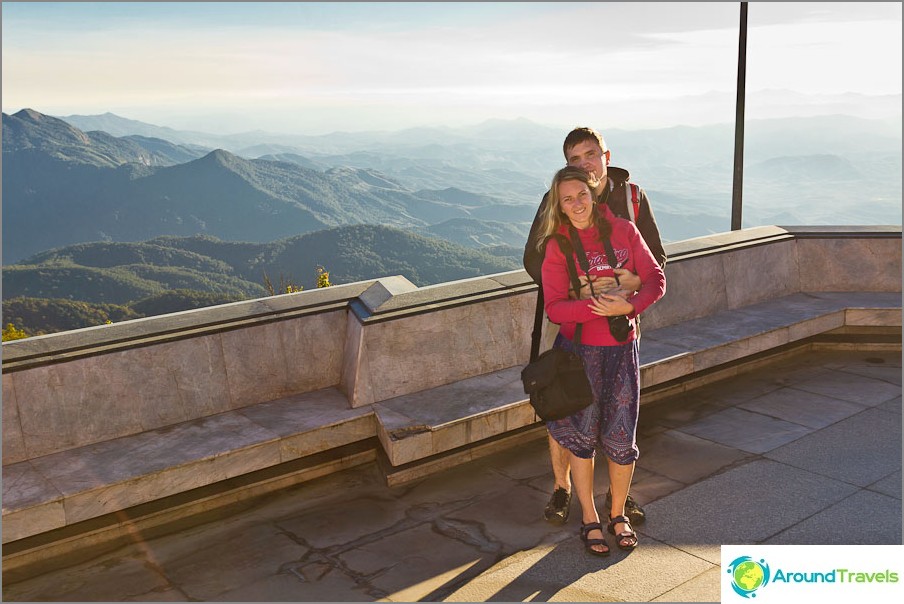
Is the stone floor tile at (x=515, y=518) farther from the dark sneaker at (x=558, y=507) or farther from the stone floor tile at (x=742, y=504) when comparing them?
the stone floor tile at (x=742, y=504)

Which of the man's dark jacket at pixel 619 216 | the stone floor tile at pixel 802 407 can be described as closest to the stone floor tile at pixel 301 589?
the man's dark jacket at pixel 619 216

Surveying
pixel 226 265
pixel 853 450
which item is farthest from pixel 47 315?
pixel 853 450

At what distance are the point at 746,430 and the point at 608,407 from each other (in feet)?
6.61

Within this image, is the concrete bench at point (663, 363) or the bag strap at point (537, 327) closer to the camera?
the bag strap at point (537, 327)

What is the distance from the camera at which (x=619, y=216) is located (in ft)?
12.0

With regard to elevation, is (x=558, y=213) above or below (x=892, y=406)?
above

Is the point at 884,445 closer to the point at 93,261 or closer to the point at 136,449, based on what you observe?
the point at 136,449

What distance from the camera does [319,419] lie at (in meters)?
4.55

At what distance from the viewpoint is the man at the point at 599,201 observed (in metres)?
3.56

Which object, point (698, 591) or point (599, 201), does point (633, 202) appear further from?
point (698, 591)

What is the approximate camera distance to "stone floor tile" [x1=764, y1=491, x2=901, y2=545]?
12.5 feet

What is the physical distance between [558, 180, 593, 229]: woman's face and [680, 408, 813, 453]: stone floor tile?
2.32m

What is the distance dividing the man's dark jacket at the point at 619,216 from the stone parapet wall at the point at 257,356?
137 centimetres

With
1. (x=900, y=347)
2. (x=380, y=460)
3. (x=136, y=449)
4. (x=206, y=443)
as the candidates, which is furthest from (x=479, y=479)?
(x=900, y=347)
